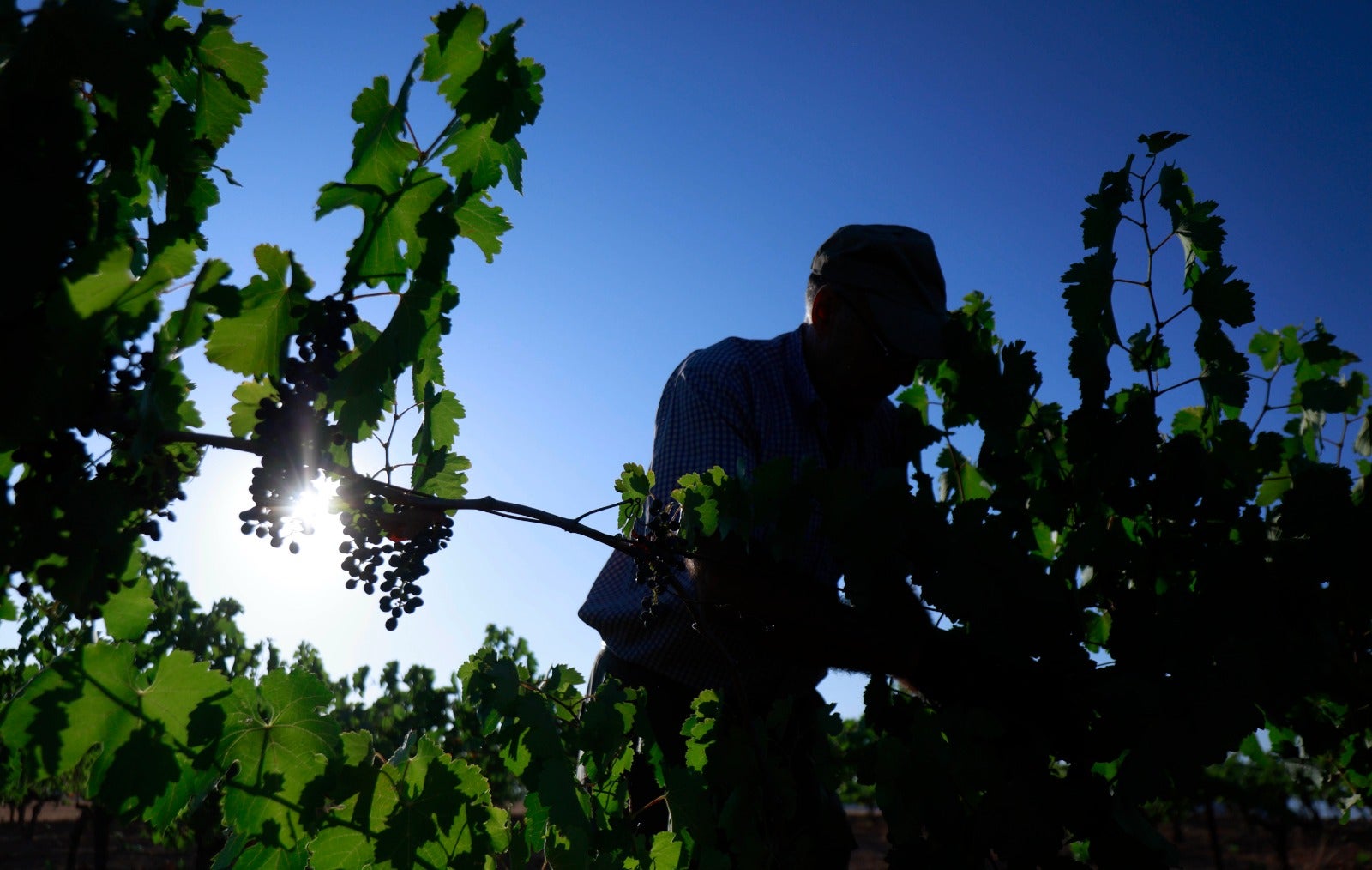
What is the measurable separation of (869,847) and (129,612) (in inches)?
818

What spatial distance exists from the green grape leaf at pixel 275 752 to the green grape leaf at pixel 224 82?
90cm

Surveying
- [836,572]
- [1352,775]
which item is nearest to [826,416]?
[836,572]

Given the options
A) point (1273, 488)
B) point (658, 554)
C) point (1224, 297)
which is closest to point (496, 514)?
point (658, 554)

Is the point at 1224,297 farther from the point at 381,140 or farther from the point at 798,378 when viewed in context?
the point at 381,140

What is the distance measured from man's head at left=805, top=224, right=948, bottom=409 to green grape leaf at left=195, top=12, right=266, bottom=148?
2.08 meters

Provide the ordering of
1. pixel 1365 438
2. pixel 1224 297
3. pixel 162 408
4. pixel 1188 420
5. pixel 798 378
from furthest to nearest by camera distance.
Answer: pixel 798 378
pixel 1365 438
pixel 1188 420
pixel 1224 297
pixel 162 408

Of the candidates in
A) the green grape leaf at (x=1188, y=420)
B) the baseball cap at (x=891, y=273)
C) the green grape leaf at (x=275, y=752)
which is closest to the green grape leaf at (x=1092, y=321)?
the green grape leaf at (x=1188, y=420)

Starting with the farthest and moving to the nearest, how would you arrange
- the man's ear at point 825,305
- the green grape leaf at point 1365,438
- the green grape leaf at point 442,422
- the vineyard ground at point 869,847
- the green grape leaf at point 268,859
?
the vineyard ground at point 869,847 < the man's ear at point 825,305 < the green grape leaf at point 1365,438 < the green grape leaf at point 442,422 < the green grape leaf at point 268,859

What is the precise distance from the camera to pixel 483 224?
57.6 inches

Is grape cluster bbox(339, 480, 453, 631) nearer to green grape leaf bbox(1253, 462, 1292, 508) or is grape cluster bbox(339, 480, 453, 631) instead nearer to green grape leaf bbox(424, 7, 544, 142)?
green grape leaf bbox(424, 7, 544, 142)

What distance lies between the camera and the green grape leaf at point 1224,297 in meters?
2.03

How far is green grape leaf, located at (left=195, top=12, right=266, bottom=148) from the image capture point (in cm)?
146

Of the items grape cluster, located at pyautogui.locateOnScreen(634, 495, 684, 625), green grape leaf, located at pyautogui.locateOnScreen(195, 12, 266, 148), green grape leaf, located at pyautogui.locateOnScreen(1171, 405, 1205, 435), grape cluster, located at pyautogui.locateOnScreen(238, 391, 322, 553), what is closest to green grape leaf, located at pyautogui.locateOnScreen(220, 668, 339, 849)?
grape cluster, located at pyautogui.locateOnScreen(238, 391, 322, 553)

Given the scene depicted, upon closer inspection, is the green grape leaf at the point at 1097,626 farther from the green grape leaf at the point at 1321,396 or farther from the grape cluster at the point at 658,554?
the grape cluster at the point at 658,554
